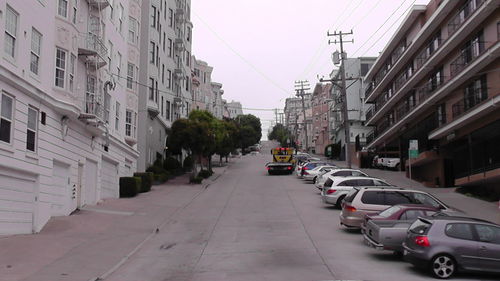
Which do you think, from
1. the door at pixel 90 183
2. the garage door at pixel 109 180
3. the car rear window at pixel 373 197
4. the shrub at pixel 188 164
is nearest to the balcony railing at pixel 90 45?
the door at pixel 90 183

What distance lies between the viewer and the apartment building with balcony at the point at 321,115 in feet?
321

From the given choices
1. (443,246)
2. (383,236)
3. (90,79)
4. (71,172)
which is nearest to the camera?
(443,246)

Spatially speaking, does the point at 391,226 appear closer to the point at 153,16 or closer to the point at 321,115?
the point at 153,16

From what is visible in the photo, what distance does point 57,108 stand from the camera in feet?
64.5

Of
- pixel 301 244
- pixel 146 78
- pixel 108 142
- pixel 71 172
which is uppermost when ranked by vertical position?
pixel 146 78

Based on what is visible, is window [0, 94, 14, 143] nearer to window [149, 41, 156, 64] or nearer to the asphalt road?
the asphalt road

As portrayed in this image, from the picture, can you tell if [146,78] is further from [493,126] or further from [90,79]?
[493,126]

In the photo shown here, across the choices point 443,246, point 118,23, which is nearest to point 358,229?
point 443,246

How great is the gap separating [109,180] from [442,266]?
885 inches

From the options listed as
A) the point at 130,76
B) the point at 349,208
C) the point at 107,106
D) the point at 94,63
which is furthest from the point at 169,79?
the point at 349,208

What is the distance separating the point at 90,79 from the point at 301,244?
49.3 ft

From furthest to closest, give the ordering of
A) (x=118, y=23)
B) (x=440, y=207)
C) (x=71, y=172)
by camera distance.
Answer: (x=118, y=23) → (x=71, y=172) → (x=440, y=207)

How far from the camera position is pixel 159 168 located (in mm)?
43375

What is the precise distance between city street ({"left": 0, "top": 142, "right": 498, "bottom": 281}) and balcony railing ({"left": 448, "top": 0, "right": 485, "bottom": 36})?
1472 centimetres
